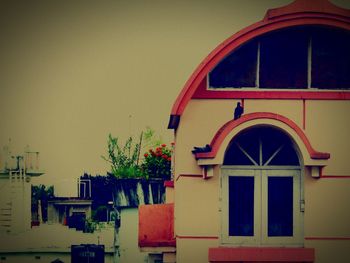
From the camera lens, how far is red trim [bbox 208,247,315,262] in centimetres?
1280

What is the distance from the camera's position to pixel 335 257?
505 inches

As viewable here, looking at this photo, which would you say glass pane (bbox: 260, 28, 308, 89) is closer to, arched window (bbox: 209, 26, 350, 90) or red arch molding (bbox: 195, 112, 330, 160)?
arched window (bbox: 209, 26, 350, 90)

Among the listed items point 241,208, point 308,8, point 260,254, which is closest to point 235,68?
point 308,8

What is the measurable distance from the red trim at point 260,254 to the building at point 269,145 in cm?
2

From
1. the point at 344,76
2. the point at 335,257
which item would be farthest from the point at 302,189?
the point at 344,76

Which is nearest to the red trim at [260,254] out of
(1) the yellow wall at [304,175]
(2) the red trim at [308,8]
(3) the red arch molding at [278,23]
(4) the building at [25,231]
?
(1) the yellow wall at [304,175]

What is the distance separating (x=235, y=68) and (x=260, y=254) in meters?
3.18

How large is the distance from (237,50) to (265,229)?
3.10 metres

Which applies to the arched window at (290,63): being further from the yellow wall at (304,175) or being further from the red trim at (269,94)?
the yellow wall at (304,175)

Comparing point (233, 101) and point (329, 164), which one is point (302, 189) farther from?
point (233, 101)

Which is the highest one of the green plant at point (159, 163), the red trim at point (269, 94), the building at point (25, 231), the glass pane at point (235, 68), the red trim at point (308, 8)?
the red trim at point (308, 8)

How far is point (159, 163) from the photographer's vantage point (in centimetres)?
2141

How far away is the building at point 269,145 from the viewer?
41.7ft

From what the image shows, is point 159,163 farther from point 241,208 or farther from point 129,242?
point 241,208
